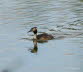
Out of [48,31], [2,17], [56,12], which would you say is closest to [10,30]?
[48,31]

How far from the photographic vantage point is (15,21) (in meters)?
20.4

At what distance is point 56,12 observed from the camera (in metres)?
22.8

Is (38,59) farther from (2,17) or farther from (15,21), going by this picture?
(2,17)

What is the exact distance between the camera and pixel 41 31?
718 inches

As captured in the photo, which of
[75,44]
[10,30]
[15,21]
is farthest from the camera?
[15,21]

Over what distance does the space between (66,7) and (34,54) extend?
38.0 feet

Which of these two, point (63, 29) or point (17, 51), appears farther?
point (63, 29)

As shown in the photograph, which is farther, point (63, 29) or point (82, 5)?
point (82, 5)

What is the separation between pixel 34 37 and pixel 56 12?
261 inches

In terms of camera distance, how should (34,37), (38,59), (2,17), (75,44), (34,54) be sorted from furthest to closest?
(2,17) → (34,37) → (75,44) → (34,54) → (38,59)

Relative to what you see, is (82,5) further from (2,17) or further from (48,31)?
(48,31)

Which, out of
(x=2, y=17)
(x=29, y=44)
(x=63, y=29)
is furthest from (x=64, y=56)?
(x=2, y=17)

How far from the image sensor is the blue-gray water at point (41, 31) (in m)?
11.5

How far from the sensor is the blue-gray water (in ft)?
37.8
